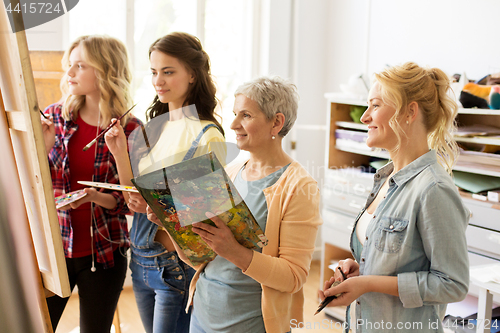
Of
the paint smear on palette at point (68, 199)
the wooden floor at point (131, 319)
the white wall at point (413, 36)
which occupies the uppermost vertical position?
the white wall at point (413, 36)

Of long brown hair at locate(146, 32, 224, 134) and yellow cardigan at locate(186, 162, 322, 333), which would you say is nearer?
yellow cardigan at locate(186, 162, 322, 333)

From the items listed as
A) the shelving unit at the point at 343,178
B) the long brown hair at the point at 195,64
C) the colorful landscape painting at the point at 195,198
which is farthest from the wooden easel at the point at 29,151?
the shelving unit at the point at 343,178

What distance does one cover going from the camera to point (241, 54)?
3.53m

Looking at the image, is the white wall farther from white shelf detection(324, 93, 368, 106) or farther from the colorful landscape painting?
the colorful landscape painting

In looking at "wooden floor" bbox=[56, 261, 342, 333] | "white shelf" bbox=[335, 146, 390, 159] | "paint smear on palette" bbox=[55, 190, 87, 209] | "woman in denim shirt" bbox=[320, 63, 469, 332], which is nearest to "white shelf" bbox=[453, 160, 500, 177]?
"white shelf" bbox=[335, 146, 390, 159]

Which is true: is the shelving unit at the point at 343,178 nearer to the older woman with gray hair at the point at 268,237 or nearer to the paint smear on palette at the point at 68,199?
the older woman with gray hair at the point at 268,237

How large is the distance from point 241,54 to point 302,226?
2.63 m

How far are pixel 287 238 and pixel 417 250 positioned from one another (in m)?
0.33

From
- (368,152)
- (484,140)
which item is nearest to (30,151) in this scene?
(484,140)

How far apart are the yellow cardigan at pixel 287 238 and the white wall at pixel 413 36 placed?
1.79 meters

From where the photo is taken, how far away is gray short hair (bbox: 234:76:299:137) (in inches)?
48.7

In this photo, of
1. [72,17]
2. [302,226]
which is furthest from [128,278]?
[302,226]

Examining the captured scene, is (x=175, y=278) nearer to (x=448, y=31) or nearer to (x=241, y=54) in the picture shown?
(x=448, y=31)

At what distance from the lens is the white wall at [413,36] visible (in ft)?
7.89
